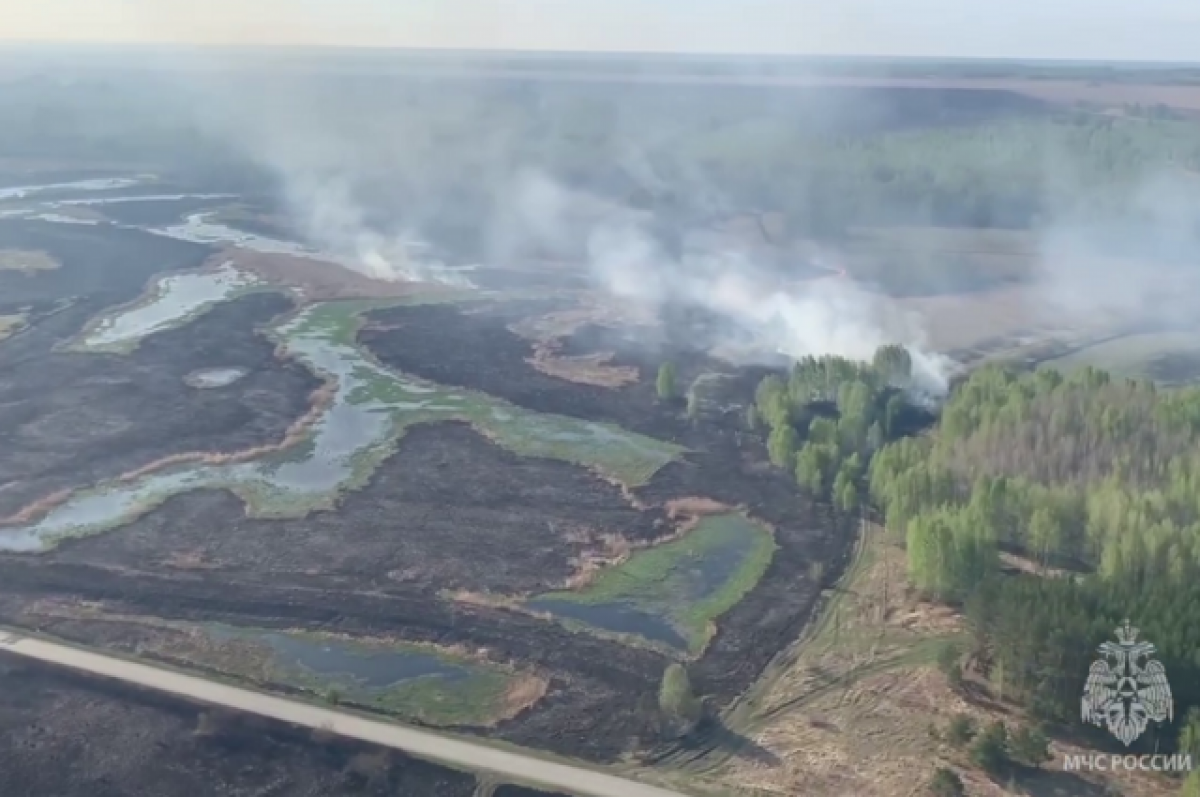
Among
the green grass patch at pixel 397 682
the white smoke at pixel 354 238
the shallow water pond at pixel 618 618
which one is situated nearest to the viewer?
the green grass patch at pixel 397 682

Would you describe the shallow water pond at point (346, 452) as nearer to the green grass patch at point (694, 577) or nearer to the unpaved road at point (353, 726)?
the green grass patch at point (694, 577)

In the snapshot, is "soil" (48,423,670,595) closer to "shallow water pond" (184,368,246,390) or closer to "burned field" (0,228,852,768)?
"burned field" (0,228,852,768)

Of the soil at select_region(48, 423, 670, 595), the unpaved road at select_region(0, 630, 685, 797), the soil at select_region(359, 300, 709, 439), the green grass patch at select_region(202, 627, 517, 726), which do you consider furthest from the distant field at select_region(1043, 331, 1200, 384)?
the unpaved road at select_region(0, 630, 685, 797)

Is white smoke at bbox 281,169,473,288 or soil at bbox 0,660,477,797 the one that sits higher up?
white smoke at bbox 281,169,473,288

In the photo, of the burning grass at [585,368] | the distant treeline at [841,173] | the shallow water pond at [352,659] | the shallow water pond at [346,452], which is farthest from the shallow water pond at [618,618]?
the distant treeline at [841,173]

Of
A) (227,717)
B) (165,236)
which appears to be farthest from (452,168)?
(227,717)

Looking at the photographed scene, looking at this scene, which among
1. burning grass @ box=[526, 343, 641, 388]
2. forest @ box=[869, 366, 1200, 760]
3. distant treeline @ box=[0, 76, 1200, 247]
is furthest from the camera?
distant treeline @ box=[0, 76, 1200, 247]

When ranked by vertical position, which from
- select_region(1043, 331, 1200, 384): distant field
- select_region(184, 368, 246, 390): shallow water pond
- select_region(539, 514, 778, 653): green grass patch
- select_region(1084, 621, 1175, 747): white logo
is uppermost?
select_region(1043, 331, 1200, 384): distant field
